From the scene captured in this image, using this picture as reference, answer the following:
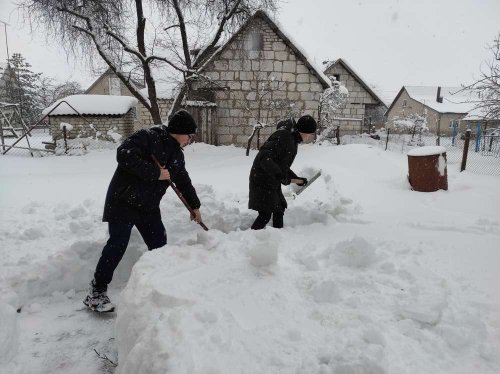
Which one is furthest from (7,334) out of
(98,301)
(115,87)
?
(115,87)

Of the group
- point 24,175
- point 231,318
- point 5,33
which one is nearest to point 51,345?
point 231,318

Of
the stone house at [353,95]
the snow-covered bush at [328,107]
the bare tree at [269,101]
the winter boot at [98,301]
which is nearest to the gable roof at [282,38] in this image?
the snow-covered bush at [328,107]

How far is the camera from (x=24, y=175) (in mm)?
7828

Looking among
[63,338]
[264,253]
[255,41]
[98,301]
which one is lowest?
[63,338]

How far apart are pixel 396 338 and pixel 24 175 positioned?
8.46 m

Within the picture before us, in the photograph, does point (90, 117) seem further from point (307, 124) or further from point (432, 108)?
point (432, 108)

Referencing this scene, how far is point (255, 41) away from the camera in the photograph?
11.5m

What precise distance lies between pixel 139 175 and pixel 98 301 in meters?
1.06

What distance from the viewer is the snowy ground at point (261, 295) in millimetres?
1660

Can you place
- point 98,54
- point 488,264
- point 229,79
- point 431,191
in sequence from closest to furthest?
point 488,264
point 431,191
point 98,54
point 229,79

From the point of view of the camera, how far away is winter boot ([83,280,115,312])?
104 inches

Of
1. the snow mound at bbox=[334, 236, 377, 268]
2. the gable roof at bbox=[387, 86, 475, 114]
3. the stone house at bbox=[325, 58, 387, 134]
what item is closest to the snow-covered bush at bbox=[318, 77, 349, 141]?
the stone house at bbox=[325, 58, 387, 134]

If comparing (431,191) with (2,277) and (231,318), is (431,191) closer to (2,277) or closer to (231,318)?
(231,318)

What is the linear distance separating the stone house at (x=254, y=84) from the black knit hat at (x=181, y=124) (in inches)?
351
